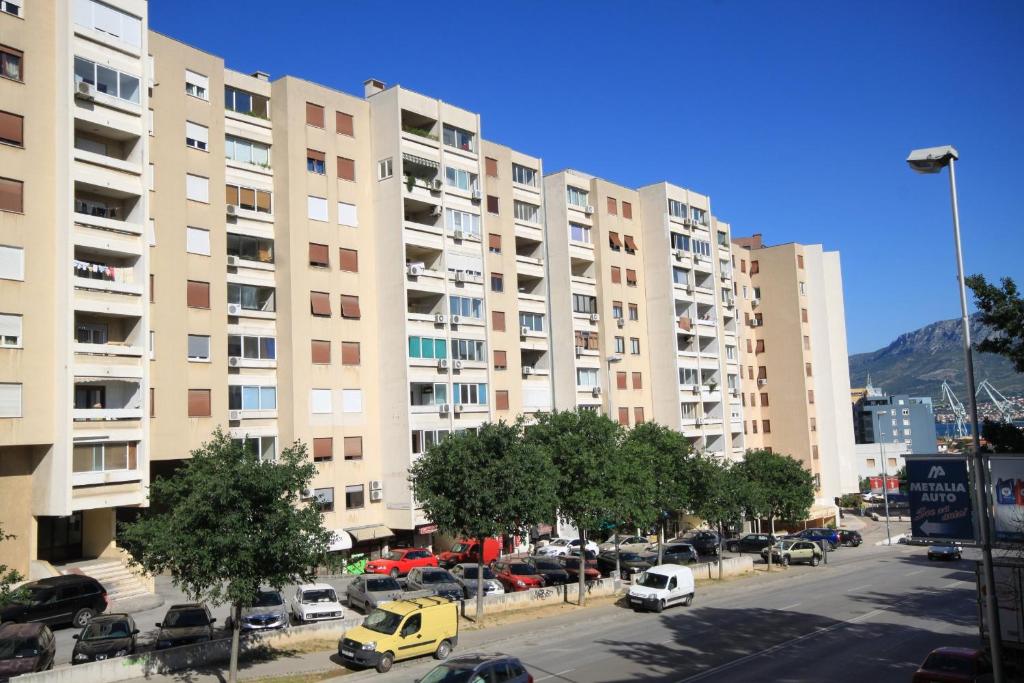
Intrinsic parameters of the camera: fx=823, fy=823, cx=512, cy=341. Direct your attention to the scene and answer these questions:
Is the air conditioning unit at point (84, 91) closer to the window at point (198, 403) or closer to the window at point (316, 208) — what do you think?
the window at point (316, 208)

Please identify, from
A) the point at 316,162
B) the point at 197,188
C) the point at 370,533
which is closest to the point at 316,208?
the point at 316,162

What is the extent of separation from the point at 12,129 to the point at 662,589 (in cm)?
3382

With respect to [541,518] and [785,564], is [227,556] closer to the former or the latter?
[541,518]

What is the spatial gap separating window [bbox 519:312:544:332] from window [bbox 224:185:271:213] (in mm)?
20435

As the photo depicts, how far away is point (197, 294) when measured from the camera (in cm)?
4125

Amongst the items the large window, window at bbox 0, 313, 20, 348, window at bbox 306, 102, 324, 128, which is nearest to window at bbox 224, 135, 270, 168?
window at bbox 306, 102, 324, 128

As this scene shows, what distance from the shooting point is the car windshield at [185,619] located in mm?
26719

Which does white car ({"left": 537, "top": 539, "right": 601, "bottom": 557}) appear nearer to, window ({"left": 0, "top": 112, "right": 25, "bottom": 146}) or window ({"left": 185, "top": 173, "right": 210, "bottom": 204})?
window ({"left": 185, "top": 173, "right": 210, "bottom": 204})

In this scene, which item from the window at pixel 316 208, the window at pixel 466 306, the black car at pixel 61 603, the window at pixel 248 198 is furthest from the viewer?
the window at pixel 466 306

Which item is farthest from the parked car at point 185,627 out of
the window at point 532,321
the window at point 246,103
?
the window at point 532,321

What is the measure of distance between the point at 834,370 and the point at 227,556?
82.1m

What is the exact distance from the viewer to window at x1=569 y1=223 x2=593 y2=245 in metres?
63.8

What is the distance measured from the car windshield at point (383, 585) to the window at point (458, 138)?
28.9 meters

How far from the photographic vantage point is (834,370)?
91.9 metres
